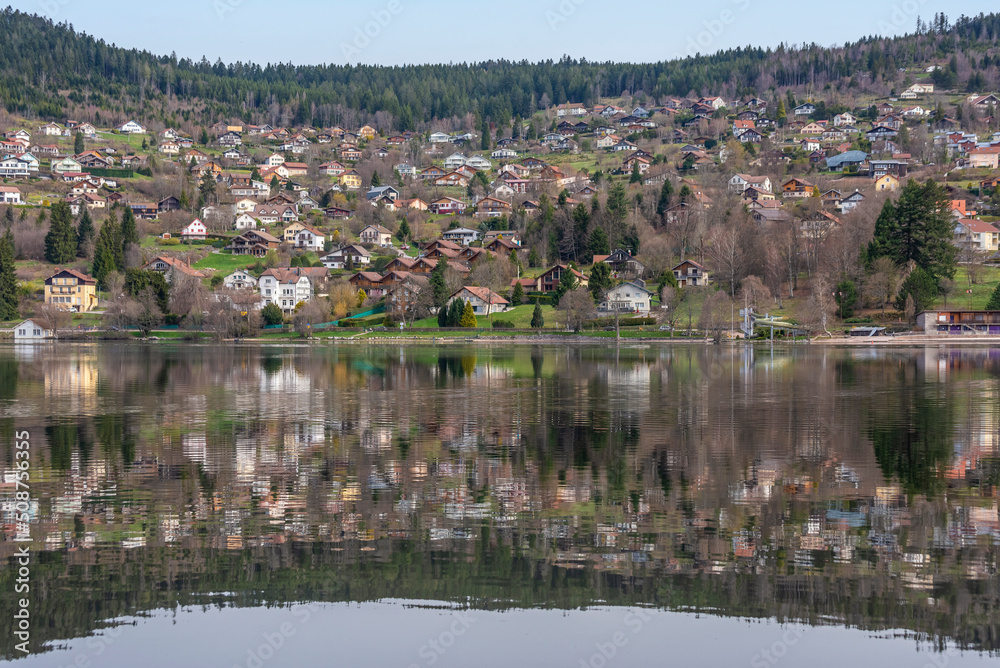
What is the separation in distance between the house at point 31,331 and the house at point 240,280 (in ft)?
64.8

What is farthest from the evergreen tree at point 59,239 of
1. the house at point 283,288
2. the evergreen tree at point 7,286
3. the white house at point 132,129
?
the white house at point 132,129

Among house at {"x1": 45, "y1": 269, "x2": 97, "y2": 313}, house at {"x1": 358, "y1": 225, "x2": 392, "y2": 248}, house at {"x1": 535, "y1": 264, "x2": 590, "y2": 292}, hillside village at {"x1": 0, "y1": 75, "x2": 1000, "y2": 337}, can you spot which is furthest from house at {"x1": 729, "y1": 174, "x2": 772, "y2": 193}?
house at {"x1": 45, "y1": 269, "x2": 97, "y2": 313}

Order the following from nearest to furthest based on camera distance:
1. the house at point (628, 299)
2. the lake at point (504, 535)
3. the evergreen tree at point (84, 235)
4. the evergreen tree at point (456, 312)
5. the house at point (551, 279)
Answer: the lake at point (504, 535) → the evergreen tree at point (456, 312) → the house at point (628, 299) → the house at point (551, 279) → the evergreen tree at point (84, 235)

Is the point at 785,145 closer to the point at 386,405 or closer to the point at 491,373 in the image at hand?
the point at 491,373

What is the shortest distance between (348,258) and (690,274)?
41.7 m

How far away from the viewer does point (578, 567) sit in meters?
10.9

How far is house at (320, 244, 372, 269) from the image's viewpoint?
105438 mm

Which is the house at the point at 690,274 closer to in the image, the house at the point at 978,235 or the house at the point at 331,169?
the house at the point at 978,235

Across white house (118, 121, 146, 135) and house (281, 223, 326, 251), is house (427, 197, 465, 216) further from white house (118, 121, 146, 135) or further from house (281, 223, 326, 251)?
white house (118, 121, 146, 135)

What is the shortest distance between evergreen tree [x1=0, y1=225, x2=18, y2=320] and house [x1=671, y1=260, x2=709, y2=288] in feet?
217

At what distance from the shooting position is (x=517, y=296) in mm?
87000

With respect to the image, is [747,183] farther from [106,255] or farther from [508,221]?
[106,255]

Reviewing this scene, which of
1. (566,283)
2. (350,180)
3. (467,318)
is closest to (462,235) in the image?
(566,283)

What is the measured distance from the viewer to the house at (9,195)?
122 meters
